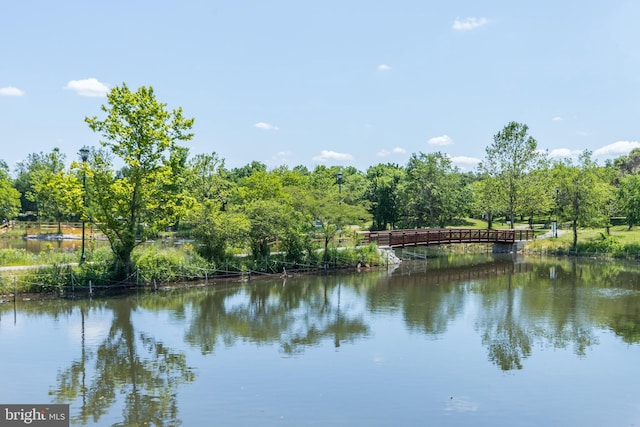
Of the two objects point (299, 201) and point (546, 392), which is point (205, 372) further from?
point (299, 201)

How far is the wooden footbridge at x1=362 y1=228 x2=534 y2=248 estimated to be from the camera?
4594 centimetres

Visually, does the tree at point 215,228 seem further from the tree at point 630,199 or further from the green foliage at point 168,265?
the tree at point 630,199

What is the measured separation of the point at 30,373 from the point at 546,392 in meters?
15.8

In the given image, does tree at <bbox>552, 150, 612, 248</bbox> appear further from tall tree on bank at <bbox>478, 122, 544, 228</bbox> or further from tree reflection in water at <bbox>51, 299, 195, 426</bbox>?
tree reflection in water at <bbox>51, 299, 195, 426</bbox>

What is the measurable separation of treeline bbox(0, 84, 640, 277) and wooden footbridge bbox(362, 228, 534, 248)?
7.11 feet

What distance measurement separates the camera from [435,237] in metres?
49.9

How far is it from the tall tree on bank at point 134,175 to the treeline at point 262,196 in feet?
0.19

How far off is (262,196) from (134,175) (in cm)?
2586

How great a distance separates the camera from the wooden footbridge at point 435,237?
45.9 meters

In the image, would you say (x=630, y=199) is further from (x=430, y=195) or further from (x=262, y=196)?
(x=262, y=196)

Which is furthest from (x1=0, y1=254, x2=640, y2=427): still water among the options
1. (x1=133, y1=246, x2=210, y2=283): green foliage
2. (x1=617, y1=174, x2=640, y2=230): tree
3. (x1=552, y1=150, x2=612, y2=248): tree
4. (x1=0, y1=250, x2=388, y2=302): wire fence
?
(x1=617, y1=174, x2=640, y2=230): tree

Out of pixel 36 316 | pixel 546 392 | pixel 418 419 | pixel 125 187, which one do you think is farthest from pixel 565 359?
pixel 125 187

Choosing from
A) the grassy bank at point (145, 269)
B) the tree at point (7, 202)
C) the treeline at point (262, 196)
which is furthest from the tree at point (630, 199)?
the tree at point (7, 202)

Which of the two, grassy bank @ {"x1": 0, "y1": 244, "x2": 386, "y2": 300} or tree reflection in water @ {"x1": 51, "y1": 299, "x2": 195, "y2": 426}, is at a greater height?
grassy bank @ {"x1": 0, "y1": 244, "x2": 386, "y2": 300}
